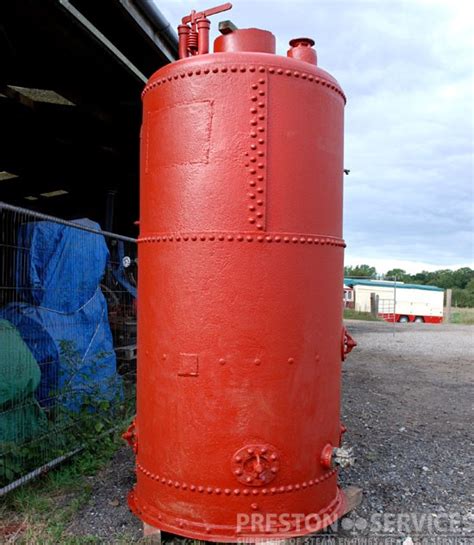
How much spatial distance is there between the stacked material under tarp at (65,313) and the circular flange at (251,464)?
2.44 m

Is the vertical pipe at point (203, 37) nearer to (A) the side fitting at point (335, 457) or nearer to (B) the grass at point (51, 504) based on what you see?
(A) the side fitting at point (335, 457)

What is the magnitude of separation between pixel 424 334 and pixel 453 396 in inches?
445

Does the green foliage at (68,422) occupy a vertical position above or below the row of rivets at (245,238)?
below

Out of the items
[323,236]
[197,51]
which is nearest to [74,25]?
[197,51]

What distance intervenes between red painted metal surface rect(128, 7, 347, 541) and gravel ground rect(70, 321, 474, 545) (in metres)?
0.72

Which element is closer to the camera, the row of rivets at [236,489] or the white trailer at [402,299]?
the row of rivets at [236,489]

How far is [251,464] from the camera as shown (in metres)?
3.20

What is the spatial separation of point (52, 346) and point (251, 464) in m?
2.72

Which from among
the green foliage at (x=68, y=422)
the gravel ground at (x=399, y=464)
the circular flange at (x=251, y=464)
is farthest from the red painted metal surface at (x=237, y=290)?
the green foliage at (x=68, y=422)

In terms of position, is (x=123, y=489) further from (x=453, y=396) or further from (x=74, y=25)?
Result: (x=453, y=396)

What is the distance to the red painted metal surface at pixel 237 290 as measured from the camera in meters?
3.21

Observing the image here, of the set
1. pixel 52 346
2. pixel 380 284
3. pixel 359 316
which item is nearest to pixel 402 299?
pixel 380 284

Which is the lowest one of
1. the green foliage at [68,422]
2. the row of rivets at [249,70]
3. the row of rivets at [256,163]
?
the green foliage at [68,422]

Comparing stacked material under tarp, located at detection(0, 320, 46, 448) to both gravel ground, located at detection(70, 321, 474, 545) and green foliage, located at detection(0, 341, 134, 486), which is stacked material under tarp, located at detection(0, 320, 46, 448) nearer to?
green foliage, located at detection(0, 341, 134, 486)
